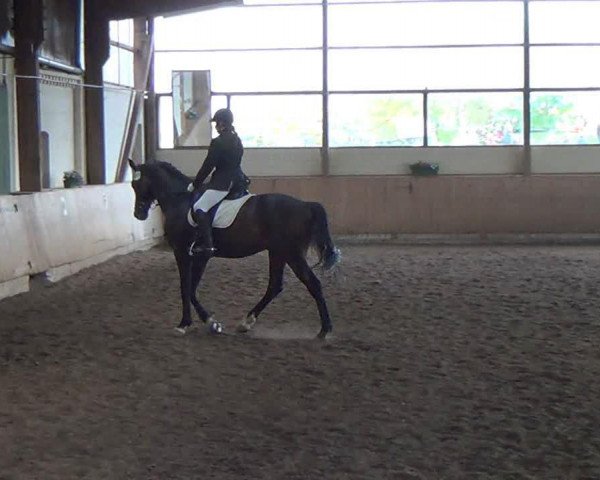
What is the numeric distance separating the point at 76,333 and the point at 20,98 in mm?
5439

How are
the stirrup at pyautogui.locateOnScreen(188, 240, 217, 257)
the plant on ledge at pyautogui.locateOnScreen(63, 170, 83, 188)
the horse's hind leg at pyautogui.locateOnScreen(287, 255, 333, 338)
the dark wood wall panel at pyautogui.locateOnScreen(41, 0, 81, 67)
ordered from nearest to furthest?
the horse's hind leg at pyautogui.locateOnScreen(287, 255, 333, 338) < the stirrup at pyautogui.locateOnScreen(188, 240, 217, 257) < the dark wood wall panel at pyautogui.locateOnScreen(41, 0, 81, 67) < the plant on ledge at pyautogui.locateOnScreen(63, 170, 83, 188)

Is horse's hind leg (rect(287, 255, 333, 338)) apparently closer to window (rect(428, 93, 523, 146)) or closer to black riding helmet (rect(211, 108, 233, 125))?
black riding helmet (rect(211, 108, 233, 125))

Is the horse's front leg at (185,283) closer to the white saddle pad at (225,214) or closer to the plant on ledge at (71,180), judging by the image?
the white saddle pad at (225,214)

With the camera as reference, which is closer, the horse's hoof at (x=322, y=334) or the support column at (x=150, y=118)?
the horse's hoof at (x=322, y=334)

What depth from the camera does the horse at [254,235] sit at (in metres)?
9.45

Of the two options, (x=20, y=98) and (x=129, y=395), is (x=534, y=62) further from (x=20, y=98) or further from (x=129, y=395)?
(x=129, y=395)

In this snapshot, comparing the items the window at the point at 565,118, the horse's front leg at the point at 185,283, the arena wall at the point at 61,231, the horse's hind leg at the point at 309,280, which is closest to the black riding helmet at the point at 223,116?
the horse's front leg at the point at 185,283

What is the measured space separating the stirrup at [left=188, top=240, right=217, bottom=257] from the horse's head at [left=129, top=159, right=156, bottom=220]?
69cm

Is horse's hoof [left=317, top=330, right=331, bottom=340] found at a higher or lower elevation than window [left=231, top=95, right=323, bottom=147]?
lower

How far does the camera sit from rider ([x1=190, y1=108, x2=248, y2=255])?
9.45 metres

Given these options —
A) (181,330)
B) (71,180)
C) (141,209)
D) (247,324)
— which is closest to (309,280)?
(247,324)

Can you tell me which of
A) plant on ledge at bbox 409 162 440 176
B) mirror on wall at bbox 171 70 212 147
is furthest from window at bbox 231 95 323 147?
plant on ledge at bbox 409 162 440 176

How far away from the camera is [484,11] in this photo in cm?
2141

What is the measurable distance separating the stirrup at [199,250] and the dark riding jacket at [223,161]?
54cm
